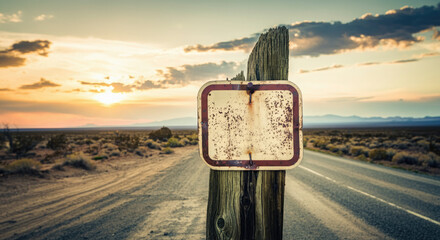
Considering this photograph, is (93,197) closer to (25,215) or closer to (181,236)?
(25,215)

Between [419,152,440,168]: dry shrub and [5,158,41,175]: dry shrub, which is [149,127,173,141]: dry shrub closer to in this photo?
[5,158,41,175]: dry shrub

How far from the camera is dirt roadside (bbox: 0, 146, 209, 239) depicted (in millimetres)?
Answer: 4188

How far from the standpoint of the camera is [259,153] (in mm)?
1284

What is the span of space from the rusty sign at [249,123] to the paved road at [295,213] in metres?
3.20

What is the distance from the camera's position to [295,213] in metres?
5.11

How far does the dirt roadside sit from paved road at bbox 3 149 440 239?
0.02 meters

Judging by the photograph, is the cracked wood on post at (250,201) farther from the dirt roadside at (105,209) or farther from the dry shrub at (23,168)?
the dry shrub at (23,168)

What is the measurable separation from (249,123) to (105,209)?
5.31 m

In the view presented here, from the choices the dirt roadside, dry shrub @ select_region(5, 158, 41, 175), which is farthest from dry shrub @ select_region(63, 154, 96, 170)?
the dirt roadside

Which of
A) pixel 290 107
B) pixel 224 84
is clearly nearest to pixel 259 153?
pixel 290 107

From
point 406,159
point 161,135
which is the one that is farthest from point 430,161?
point 161,135

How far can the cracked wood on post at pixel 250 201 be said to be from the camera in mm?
1312

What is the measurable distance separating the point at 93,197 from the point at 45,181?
4.23 meters

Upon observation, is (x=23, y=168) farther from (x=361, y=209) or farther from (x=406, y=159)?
(x=406, y=159)
